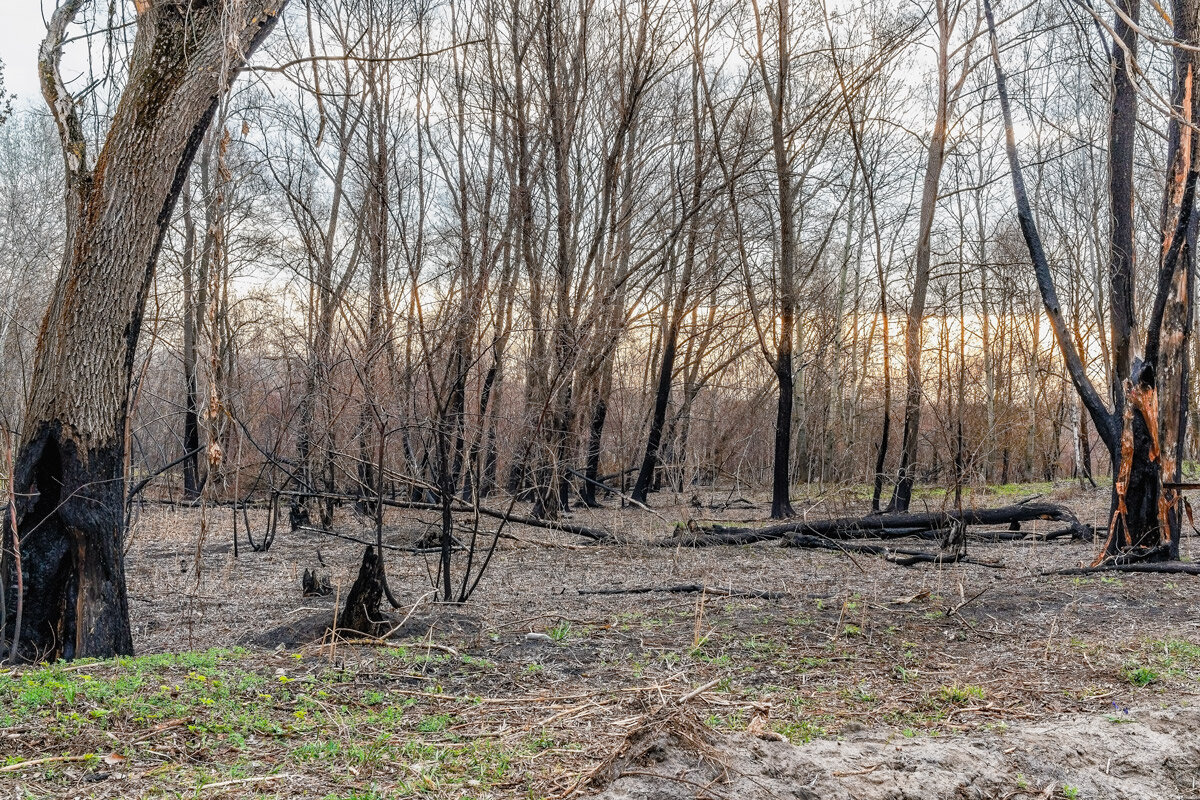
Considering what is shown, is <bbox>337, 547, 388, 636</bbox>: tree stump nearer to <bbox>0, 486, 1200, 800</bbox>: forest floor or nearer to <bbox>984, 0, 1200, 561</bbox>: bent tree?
<bbox>0, 486, 1200, 800</bbox>: forest floor

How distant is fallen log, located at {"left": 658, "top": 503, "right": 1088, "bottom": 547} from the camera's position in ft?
36.8

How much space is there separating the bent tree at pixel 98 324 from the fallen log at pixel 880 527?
6922 millimetres

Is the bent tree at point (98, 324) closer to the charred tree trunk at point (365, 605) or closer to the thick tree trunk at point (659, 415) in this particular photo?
the charred tree trunk at point (365, 605)

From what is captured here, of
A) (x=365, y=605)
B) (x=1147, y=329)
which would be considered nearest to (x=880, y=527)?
(x=1147, y=329)

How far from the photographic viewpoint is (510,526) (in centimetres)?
1243

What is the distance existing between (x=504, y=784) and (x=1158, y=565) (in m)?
7.23

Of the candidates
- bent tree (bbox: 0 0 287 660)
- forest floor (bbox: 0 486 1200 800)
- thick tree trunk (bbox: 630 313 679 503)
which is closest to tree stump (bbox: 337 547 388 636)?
forest floor (bbox: 0 486 1200 800)

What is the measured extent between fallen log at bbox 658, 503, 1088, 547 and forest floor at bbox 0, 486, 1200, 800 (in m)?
3.56

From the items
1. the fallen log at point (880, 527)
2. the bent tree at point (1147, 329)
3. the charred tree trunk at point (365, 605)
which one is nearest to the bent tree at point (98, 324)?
the charred tree trunk at point (365, 605)

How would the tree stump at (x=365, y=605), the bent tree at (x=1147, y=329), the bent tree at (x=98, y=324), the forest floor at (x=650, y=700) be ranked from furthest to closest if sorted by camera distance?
the bent tree at (x=1147, y=329) → the tree stump at (x=365, y=605) → the bent tree at (x=98, y=324) → the forest floor at (x=650, y=700)

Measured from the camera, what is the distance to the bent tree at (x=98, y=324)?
5.07m

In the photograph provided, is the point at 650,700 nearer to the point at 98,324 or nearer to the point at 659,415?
the point at 98,324

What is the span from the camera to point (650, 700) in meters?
3.62

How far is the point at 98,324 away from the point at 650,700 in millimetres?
3923
